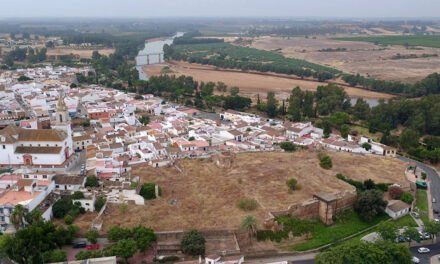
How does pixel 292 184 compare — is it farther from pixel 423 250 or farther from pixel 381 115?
pixel 381 115

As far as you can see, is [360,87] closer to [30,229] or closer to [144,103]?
[144,103]

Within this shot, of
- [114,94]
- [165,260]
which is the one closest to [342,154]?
[165,260]

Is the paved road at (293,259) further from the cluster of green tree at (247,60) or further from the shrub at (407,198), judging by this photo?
the cluster of green tree at (247,60)

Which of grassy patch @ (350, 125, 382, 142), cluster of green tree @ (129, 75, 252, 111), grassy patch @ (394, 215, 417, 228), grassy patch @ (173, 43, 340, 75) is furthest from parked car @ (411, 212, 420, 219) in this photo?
grassy patch @ (173, 43, 340, 75)

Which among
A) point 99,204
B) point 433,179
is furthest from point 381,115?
point 99,204

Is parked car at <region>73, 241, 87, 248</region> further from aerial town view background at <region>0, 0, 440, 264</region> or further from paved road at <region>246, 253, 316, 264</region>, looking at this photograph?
paved road at <region>246, 253, 316, 264</region>
